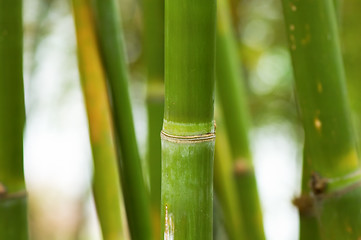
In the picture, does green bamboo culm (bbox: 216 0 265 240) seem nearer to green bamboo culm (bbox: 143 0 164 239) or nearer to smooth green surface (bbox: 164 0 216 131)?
green bamboo culm (bbox: 143 0 164 239)

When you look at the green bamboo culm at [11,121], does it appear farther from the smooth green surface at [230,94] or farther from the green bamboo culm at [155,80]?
the smooth green surface at [230,94]

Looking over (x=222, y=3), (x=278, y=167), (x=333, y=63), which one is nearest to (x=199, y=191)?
(x=333, y=63)

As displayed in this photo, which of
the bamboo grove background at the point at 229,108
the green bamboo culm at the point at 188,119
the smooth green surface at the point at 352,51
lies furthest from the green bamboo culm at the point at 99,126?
the smooth green surface at the point at 352,51

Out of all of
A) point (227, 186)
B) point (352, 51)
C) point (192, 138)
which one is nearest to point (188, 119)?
point (192, 138)

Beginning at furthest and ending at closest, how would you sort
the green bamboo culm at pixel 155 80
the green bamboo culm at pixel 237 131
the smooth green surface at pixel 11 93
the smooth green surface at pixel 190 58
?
the green bamboo culm at pixel 237 131 → the green bamboo culm at pixel 155 80 → the smooth green surface at pixel 11 93 → the smooth green surface at pixel 190 58

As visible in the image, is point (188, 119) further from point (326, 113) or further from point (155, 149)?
point (155, 149)

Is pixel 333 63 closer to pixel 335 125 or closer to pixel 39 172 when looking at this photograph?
pixel 335 125

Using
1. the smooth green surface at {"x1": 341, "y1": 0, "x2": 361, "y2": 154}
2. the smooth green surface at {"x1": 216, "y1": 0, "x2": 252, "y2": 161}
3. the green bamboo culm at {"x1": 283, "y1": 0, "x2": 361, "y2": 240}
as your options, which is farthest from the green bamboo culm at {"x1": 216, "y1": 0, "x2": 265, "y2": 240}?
the smooth green surface at {"x1": 341, "y1": 0, "x2": 361, "y2": 154}
